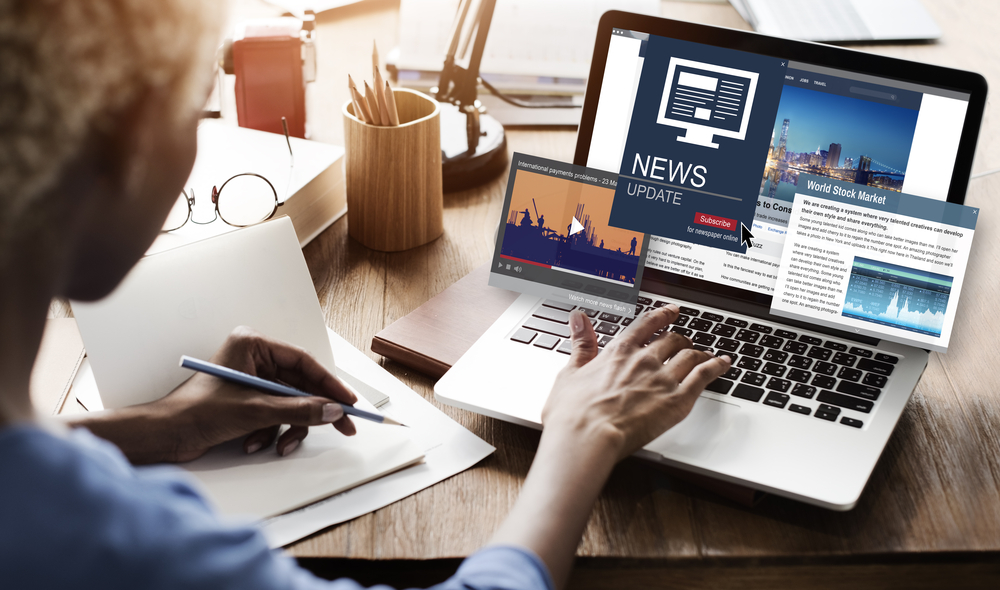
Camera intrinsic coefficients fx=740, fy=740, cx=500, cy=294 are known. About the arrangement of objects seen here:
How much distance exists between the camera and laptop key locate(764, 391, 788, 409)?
2.33ft

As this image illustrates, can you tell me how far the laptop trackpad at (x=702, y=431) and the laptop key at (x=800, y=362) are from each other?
0.32ft

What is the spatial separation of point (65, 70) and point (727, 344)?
65cm

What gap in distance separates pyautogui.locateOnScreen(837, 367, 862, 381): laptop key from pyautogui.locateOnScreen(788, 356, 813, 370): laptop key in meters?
0.03

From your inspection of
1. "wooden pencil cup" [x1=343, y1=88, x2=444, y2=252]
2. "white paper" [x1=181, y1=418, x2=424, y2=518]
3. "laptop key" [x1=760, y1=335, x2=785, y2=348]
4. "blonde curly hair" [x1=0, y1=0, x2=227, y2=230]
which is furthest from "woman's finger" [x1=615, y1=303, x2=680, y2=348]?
"blonde curly hair" [x1=0, y1=0, x2=227, y2=230]

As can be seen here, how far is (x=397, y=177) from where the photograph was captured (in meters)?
0.96

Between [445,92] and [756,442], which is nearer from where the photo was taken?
[756,442]

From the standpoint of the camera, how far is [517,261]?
88 centimetres

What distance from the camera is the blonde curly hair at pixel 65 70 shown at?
0.32 meters

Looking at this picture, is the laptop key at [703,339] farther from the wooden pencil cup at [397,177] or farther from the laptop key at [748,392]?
the wooden pencil cup at [397,177]

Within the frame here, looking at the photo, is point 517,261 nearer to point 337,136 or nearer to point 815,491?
point 815,491

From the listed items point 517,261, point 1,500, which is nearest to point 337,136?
point 517,261

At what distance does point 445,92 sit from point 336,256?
375 mm

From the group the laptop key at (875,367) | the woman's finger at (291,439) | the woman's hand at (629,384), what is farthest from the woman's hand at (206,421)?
the laptop key at (875,367)

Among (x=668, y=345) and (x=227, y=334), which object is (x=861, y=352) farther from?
(x=227, y=334)
